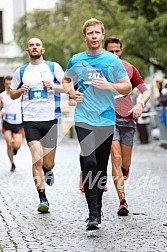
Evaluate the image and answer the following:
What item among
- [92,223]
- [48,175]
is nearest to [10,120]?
[48,175]

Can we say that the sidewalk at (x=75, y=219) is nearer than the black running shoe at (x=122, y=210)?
Yes

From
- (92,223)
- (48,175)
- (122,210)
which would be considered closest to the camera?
(92,223)

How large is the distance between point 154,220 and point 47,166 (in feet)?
5.87

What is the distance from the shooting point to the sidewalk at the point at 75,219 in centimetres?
675

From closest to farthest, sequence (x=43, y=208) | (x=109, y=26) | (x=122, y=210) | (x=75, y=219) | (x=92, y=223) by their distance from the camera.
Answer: (x=92, y=223), (x=75, y=219), (x=122, y=210), (x=43, y=208), (x=109, y=26)

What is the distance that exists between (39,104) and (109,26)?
65.5 ft

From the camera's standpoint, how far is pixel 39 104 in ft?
29.9

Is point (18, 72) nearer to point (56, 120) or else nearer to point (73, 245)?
point (56, 120)

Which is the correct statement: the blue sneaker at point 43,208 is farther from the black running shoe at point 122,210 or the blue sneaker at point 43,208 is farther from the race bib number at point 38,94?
the race bib number at point 38,94

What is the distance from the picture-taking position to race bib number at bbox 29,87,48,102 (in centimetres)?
912

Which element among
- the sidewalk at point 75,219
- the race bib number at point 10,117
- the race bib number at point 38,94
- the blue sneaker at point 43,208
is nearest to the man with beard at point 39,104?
the race bib number at point 38,94

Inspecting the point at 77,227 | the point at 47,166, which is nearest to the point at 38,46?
the point at 47,166

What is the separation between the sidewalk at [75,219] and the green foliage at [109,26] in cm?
765

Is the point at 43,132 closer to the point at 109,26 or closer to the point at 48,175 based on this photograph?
the point at 48,175
